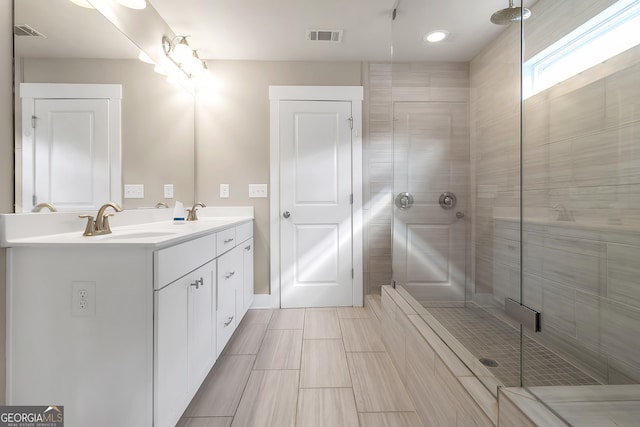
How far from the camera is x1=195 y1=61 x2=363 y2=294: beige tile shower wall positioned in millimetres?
2758

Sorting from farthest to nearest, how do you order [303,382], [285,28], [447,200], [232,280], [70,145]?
[285,28]
[232,280]
[447,200]
[303,382]
[70,145]

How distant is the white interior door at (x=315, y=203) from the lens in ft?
9.08

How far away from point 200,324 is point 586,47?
2061mm

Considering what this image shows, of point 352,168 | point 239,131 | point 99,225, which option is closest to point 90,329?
point 99,225

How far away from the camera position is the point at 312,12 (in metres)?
2.13

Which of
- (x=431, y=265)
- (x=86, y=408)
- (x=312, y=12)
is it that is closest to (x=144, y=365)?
(x=86, y=408)

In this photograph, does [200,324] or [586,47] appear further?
[200,324]

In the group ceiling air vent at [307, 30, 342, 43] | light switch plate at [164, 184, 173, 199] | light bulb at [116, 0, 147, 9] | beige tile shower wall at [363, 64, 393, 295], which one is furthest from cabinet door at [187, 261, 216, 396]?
ceiling air vent at [307, 30, 342, 43]

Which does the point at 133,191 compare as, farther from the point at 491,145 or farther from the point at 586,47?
the point at 586,47

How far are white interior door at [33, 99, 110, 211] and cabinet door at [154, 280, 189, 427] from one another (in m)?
0.71

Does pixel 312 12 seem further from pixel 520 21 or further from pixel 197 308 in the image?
pixel 197 308

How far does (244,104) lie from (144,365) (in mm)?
2327

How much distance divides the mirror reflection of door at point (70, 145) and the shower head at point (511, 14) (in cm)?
194

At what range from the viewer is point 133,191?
1.88 metres
